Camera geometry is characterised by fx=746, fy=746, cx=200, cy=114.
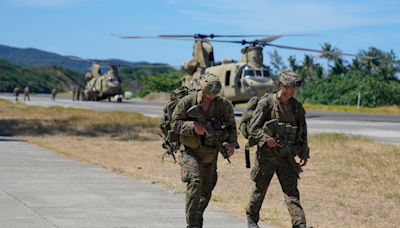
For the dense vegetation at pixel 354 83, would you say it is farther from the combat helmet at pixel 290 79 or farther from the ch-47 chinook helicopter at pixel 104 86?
the combat helmet at pixel 290 79

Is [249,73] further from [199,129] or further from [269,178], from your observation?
[199,129]

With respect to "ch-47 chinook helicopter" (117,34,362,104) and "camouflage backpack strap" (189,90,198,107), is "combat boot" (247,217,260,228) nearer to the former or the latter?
"camouflage backpack strap" (189,90,198,107)

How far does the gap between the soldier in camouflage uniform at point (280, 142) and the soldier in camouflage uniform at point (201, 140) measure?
31 cm

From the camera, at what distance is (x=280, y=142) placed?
7344 millimetres

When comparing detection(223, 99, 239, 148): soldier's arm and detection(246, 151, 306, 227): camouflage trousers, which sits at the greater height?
detection(223, 99, 239, 148): soldier's arm

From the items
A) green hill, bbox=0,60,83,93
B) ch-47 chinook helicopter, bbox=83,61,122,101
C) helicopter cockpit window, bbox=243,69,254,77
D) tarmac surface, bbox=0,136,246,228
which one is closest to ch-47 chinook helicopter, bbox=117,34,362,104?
helicopter cockpit window, bbox=243,69,254,77

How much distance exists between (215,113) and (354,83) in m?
53.8

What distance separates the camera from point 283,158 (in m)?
7.49

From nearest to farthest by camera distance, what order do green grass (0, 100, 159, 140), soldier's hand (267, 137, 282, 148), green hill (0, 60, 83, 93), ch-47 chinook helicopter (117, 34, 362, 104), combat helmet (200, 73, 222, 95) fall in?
combat helmet (200, 73, 222, 95)
soldier's hand (267, 137, 282, 148)
green grass (0, 100, 159, 140)
ch-47 chinook helicopter (117, 34, 362, 104)
green hill (0, 60, 83, 93)

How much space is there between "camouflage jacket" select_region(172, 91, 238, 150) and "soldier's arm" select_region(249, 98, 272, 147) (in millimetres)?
195

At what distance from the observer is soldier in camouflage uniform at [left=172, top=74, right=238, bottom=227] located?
721 centimetres

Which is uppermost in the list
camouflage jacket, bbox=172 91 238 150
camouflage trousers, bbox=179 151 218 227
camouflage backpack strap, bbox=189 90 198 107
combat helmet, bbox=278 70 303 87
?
combat helmet, bbox=278 70 303 87

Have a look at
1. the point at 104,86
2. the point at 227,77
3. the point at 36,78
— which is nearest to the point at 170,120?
the point at 227,77

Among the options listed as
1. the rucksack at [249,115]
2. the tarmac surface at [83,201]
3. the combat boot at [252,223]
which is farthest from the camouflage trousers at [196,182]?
the tarmac surface at [83,201]
